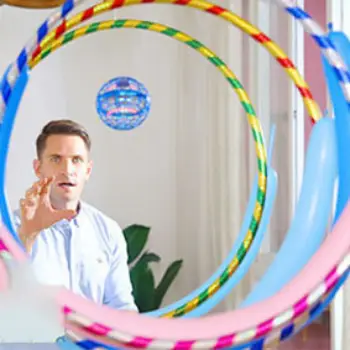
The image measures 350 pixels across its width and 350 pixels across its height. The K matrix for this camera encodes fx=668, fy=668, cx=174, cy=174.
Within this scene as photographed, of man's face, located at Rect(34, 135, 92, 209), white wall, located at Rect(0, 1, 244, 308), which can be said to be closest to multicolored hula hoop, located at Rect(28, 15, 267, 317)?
man's face, located at Rect(34, 135, 92, 209)

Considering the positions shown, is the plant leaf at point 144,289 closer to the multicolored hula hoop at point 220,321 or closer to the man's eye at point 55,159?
the man's eye at point 55,159

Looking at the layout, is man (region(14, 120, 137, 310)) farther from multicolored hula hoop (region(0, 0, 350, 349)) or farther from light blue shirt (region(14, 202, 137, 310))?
multicolored hula hoop (region(0, 0, 350, 349))

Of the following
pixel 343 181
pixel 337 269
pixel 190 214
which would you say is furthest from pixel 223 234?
pixel 337 269

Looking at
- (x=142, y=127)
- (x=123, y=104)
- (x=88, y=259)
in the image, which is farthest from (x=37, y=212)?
(x=142, y=127)

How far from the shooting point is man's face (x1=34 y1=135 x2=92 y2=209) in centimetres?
227

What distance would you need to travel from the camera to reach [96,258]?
2.15 m

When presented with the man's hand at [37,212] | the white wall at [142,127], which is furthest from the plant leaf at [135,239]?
the man's hand at [37,212]

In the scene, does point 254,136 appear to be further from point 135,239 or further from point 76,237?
point 135,239

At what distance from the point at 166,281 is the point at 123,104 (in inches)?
51.4

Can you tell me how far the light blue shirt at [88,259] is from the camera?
2.11 meters

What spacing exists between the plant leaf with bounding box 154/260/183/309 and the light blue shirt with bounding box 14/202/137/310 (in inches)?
68.6

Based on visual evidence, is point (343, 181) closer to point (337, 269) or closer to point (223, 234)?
point (337, 269)

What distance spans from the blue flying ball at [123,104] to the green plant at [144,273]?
3.32 ft

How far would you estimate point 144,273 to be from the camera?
3.91 meters
